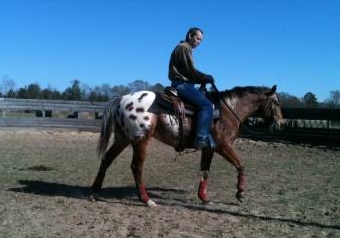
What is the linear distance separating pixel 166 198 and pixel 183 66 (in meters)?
2.23

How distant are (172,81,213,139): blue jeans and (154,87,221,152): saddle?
0.30 ft

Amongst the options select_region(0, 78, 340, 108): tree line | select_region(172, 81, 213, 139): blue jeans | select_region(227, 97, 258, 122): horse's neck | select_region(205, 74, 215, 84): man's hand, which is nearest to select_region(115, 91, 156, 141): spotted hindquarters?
select_region(172, 81, 213, 139): blue jeans

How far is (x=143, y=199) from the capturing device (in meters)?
7.57

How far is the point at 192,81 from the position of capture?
26.3ft

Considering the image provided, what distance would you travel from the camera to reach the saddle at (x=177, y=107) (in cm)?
789

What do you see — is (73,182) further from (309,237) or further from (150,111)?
(309,237)

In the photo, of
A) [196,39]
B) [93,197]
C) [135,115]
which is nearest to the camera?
[135,115]

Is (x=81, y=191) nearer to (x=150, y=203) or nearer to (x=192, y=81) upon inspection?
(x=150, y=203)

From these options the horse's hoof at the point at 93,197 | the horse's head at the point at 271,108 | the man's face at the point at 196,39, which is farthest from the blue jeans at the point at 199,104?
the horse's hoof at the point at 93,197

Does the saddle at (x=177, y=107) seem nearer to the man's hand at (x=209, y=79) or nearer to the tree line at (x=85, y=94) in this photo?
the man's hand at (x=209, y=79)

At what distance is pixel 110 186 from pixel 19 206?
7.55ft

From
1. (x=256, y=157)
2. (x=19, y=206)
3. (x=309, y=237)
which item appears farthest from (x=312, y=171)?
(x=19, y=206)

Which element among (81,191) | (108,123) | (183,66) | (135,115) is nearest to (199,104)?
(183,66)

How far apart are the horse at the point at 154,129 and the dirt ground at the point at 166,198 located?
0.38 m
